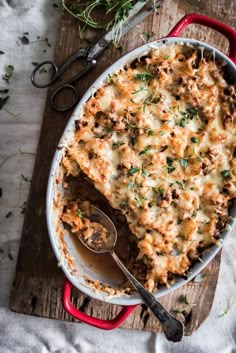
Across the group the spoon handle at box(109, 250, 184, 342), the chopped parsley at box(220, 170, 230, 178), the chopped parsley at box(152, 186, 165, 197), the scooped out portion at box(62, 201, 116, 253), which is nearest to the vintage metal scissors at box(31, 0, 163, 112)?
the scooped out portion at box(62, 201, 116, 253)

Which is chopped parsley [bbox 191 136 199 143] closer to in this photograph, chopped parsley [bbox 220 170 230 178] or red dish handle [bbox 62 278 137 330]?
chopped parsley [bbox 220 170 230 178]

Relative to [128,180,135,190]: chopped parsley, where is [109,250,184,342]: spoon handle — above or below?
below

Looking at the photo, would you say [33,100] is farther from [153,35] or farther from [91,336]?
[91,336]

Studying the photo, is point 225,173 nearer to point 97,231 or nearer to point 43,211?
point 97,231

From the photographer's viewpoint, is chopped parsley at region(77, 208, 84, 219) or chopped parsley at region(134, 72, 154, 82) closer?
chopped parsley at region(134, 72, 154, 82)

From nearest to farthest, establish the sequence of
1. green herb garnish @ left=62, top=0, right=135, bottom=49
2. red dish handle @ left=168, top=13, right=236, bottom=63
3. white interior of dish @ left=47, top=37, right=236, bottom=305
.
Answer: white interior of dish @ left=47, top=37, right=236, bottom=305 → red dish handle @ left=168, top=13, right=236, bottom=63 → green herb garnish @ left=62, top=0, right=135, bottom=49

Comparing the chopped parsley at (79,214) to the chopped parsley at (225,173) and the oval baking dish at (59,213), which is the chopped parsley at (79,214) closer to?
the oval baking dish at (59,213)

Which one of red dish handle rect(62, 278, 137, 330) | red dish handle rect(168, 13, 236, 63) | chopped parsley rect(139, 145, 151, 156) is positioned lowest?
red dish handle rect(62, 278, 137, 330)

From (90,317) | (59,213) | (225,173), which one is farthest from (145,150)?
(90,317)
